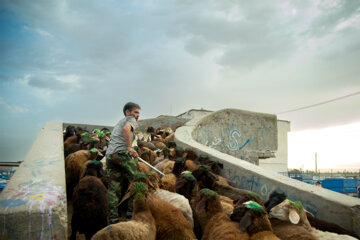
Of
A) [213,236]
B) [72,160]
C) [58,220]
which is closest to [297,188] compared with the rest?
[213,236]

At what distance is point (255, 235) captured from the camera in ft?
9.52

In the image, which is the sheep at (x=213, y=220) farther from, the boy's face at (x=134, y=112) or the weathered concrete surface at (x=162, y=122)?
the weathered concrete surface at (x=162, y=122)

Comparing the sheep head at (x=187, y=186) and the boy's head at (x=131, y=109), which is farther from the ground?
the boy's head at (x=131, y=109)

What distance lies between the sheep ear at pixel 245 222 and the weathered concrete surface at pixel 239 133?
8.34 m

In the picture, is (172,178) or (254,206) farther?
(172,178)

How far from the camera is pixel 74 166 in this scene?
5.65m

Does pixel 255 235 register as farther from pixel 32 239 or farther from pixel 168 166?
pixel 168 166

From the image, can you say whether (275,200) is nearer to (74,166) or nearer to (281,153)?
(74,166)

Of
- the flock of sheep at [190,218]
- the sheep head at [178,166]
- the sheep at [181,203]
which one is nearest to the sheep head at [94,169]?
the flock of sheep at [190,218]

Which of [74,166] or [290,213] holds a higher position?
[74,166]

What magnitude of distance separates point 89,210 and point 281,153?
110ft

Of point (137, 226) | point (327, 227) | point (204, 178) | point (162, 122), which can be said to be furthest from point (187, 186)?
point (162, 122)

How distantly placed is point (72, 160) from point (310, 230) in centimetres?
495

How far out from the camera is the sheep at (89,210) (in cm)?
334
